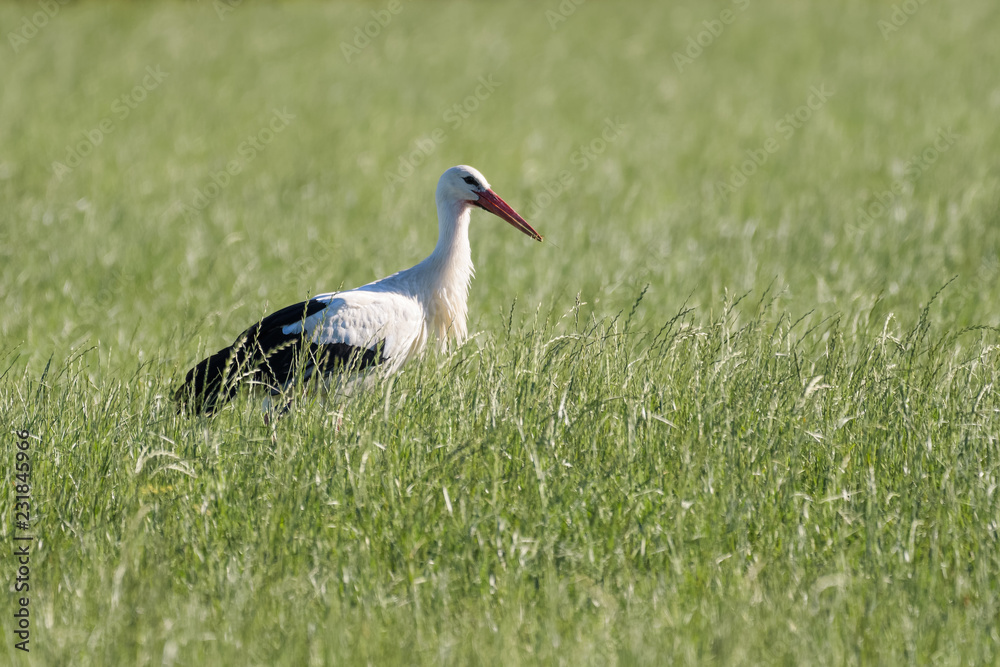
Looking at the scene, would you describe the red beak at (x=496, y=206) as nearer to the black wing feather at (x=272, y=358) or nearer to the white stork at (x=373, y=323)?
the white stork at (x=373, y=323)

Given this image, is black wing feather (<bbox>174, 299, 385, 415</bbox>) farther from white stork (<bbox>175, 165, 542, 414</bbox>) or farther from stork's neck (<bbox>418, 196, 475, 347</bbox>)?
stork's neck (<bbox>418, 196, 475, 347</bbox>)

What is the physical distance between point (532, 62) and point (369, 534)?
15962 millimetres

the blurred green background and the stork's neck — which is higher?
the blurred green background

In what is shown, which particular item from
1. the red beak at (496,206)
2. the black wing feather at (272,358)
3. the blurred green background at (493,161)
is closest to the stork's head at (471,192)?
the red beak at (496,206)

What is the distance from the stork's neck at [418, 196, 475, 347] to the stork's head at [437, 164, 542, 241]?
0.15 feet

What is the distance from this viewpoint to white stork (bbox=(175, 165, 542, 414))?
467 cm

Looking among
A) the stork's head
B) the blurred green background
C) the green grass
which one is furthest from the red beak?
the blurred green background

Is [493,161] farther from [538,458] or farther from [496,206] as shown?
[538,458]

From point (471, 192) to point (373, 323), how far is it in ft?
3.24

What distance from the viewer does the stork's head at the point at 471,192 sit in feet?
17.6

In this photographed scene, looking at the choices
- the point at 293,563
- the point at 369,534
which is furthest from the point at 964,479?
the point at 293,563

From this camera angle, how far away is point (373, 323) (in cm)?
495

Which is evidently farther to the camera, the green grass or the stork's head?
the stork's head

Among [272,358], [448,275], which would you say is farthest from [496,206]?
[272,358]
